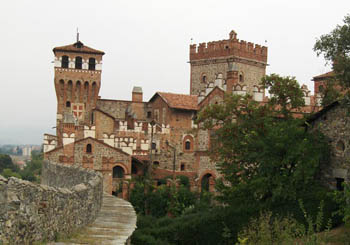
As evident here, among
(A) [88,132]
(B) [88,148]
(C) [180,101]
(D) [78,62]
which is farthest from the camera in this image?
(D) [78,62]

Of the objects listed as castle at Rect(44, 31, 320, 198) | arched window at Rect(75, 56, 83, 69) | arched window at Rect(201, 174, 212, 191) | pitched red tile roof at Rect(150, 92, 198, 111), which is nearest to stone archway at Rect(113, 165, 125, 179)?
castle at Rect(44, 31, 320, 198)

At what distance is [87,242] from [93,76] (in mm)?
38721

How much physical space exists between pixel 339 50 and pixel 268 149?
456 cm

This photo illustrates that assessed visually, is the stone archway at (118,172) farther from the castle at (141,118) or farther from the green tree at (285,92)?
the green tree at (285,92)

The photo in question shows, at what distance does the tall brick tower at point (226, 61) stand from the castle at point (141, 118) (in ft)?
0.32

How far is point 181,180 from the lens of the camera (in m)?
39.1

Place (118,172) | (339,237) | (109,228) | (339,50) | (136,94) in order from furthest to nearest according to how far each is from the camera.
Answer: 1. (136,94)
2. (118,172)
3. (339,50)
4. (339,237)
5. (109,228)

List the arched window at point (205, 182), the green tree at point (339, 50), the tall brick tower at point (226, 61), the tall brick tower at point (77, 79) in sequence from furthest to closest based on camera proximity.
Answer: the tall brick tower at point (226, 61) → the tall brick tower at point (77, 79) → the arched window at point (205, 182) → the green tree at point (339, 50)

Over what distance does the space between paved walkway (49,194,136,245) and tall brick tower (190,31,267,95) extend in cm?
3497

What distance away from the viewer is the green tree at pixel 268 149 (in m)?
20.1

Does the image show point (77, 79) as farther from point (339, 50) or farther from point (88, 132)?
point (339, 50)

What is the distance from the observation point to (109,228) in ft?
46.1

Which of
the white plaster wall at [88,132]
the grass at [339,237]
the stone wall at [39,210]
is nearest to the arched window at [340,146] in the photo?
the grass at [339,237]

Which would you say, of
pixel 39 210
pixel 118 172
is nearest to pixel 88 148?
pixel 118 172
